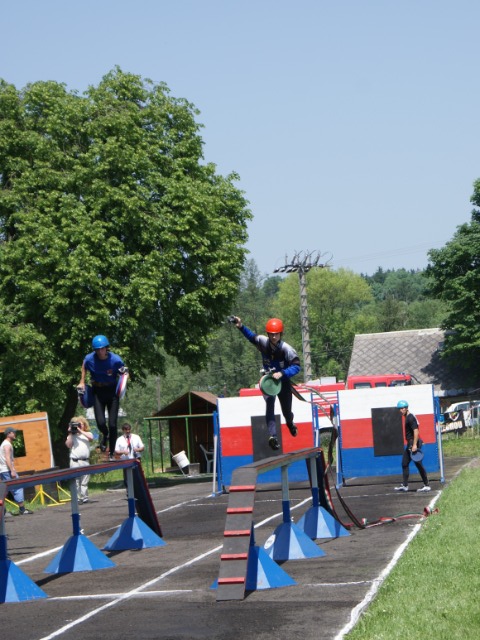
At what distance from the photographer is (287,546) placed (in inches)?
546

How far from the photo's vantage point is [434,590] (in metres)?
10.6

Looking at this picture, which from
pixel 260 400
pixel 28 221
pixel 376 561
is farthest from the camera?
pixel 28 221

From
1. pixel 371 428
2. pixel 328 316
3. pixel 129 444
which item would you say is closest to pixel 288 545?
pixel 129 444

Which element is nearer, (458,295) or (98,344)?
(98,344)

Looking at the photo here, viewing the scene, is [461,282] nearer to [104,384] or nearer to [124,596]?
[104,384]

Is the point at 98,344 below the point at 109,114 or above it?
below

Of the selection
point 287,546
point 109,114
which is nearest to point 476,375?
point 109,114

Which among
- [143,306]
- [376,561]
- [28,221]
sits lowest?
[376,561]

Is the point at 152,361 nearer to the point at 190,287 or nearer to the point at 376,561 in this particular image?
the point at 190,287

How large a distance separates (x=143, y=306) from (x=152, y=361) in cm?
310

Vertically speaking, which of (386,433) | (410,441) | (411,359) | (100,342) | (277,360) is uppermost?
(411,359)

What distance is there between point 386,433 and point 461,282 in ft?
97.9

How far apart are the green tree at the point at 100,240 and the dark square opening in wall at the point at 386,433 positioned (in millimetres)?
10952

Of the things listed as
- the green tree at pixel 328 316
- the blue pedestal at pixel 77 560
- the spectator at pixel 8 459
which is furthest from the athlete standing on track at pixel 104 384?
the green tree at pixel 328 316
